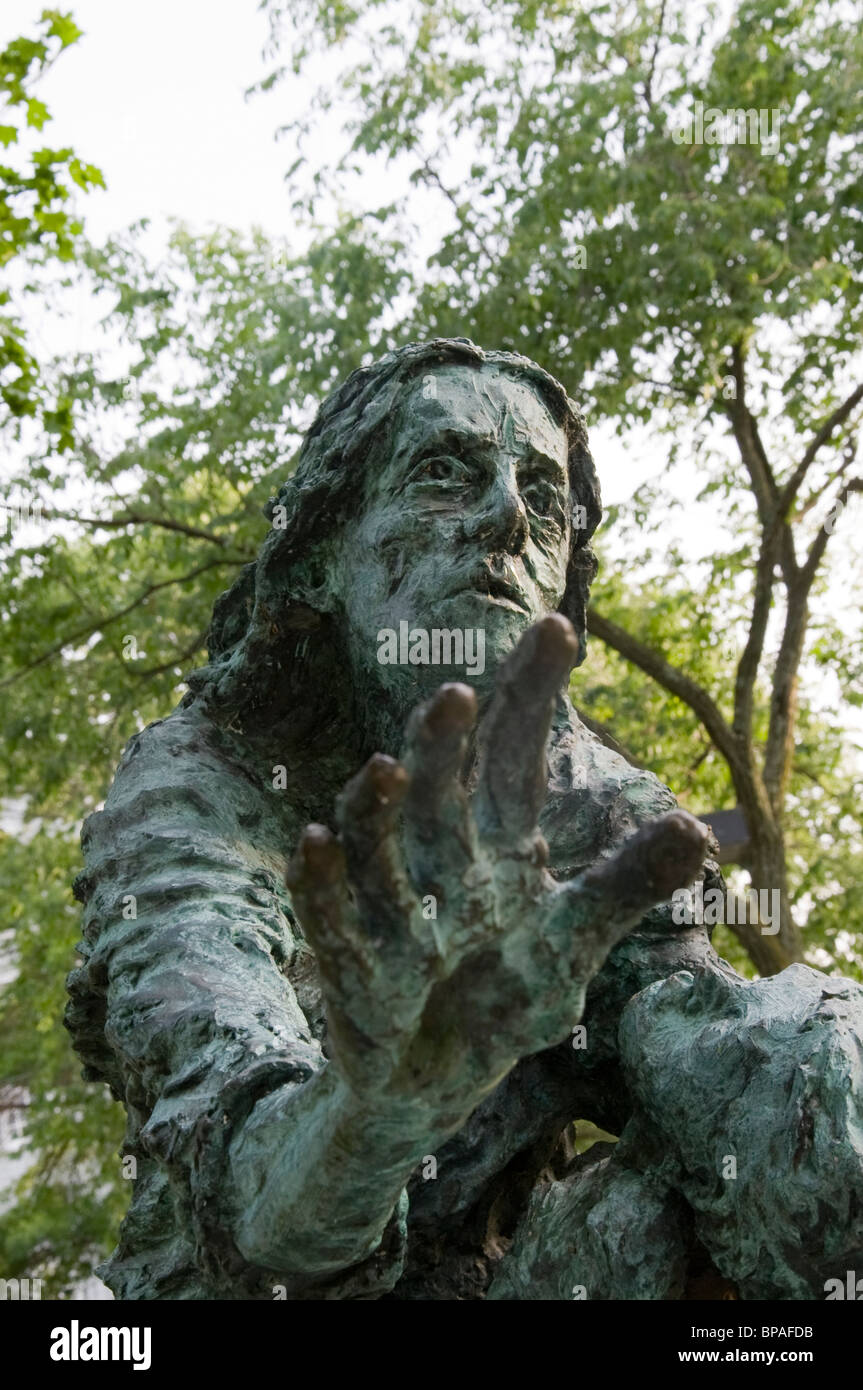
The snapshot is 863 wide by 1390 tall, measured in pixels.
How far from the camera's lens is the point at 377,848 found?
175 centimetres

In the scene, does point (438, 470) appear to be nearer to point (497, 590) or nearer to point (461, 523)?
point (461, 523)

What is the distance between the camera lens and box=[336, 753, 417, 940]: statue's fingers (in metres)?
1.72

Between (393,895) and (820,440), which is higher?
(820,440)

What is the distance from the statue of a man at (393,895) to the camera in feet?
6.00

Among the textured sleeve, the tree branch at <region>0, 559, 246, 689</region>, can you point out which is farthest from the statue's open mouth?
the tree branch at <region>0, 559, 246, 689</region>

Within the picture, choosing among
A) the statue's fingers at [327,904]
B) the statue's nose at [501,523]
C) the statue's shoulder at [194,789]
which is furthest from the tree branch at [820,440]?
the statue's fingers at [327,904]

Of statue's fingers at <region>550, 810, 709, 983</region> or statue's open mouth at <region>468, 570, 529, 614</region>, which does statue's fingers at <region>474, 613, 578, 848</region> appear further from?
statue's open mouth at <region>468, 570, 529, 614</region>

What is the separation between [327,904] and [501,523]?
1.42 m

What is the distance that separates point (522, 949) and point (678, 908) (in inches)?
49.2

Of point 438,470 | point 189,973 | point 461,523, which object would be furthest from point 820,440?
point 189,973

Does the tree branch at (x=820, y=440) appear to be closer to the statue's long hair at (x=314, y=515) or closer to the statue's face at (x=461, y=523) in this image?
the statue's long hair at (x=314, y=515)

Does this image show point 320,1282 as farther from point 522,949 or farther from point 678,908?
point 678,908
